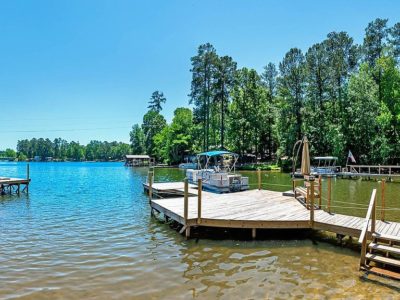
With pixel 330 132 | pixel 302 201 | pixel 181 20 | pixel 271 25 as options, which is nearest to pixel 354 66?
pixel 330 132

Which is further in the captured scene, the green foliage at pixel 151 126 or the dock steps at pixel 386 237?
the green foliage at pixel 151 126

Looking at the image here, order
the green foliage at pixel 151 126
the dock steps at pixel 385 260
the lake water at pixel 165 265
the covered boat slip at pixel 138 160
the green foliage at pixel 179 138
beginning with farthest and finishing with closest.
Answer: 1. the green foliage at pixel 151 126
2. the covered boat slip at pixel 138 160
3. the green foliage at pixel 179 138
4. the dock steps at pixel 385 260
5. the lake water at pixel 165 265

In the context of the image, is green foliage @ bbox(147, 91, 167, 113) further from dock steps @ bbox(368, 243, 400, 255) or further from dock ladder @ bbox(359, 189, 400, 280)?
dock steps @ bbox(368, 243, 400, 255)

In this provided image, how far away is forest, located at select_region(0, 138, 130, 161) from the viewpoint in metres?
161

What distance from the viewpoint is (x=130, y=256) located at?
840 cm

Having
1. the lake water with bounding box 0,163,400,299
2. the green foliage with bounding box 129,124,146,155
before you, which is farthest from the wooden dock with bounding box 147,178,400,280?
the green foliage with bounding box 129,124,146,155

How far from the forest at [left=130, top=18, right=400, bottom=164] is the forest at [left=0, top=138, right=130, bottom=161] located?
10903 centimetres

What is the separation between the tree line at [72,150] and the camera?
16088cm

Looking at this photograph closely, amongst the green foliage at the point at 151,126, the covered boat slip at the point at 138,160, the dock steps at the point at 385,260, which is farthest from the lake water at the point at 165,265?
the green foliage at the point at 151,126

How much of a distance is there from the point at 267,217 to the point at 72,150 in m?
166

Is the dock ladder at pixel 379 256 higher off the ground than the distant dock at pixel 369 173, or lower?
lower

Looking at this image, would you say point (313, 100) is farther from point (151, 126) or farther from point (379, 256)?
point (151, 126)

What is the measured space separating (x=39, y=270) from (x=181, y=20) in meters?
21.2

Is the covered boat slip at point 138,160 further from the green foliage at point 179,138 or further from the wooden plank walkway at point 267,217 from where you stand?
the wooden plank walkway at point 267,217
